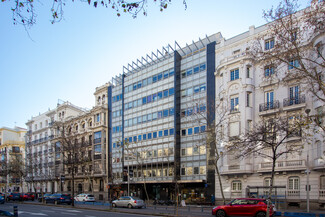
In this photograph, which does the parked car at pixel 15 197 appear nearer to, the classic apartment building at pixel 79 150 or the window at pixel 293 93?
the classic apartment building at pixel 79 150

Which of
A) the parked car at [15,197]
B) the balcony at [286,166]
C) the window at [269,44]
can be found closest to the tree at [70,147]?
the parked car at [15,197]

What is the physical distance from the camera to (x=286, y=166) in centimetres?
3262

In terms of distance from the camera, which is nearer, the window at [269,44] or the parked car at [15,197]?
the window at [269,44]

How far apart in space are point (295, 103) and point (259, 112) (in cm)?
400

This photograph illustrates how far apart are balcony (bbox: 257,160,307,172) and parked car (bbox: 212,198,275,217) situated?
10521 mm

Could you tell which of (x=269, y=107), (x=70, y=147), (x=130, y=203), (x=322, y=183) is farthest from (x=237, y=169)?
(x=70, y=147)

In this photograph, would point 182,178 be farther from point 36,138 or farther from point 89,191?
point 36,138

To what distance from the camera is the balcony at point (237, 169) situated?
117 feet

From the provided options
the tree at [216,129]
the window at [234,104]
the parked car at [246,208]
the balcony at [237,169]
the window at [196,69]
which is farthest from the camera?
the window at [196,69]

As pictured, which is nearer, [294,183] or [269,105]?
[294,183]

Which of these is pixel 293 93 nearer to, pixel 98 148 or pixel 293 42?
pixel 293 42

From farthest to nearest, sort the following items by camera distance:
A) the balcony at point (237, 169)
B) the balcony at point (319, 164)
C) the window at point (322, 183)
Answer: the balcony at point (237, 169)
the window at point (322, 183)
the balcony at point (319, 164)

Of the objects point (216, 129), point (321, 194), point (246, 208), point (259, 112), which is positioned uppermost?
point (259, 112)

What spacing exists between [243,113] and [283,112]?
451cm
